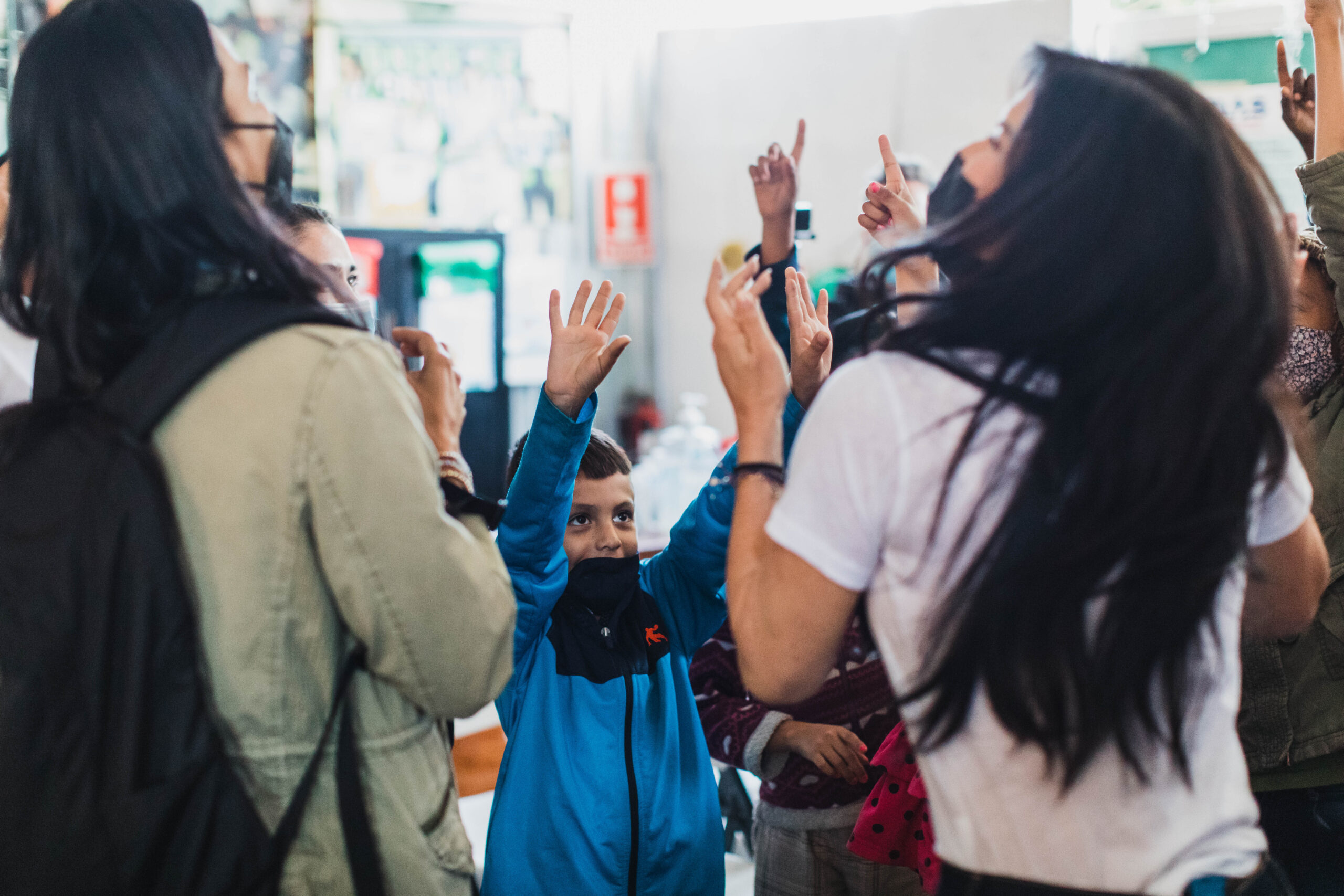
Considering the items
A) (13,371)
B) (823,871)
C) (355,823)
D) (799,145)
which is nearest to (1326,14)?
(799,145)

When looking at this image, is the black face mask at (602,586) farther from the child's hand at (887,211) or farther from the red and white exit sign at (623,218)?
the red and white exit sign at (623,218)

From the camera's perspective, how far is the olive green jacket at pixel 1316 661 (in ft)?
4.48

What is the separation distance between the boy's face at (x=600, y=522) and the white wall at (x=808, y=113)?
3188 millimetres

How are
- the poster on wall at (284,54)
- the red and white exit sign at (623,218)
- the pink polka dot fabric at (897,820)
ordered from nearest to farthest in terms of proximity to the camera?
the pink polka dot fabric at (897,820)
the poster on wall at (284,54)
the red and white exit sign at (623,218)

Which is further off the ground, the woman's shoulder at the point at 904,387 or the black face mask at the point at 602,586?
the woman's shoulder at the point at 904,387

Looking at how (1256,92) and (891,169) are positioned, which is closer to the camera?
(891,169)

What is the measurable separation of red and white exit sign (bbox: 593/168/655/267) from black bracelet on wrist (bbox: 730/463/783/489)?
13.4ft

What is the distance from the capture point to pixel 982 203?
82 centimetres

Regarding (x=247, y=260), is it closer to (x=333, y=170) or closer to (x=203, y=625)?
(x=203, y=625)

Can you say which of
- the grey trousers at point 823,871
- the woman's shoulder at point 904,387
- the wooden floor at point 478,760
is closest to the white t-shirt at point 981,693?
the woman's shoulder at point 904,387

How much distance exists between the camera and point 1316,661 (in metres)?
1.39

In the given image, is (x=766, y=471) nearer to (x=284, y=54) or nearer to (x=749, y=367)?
(x=749, y=367)

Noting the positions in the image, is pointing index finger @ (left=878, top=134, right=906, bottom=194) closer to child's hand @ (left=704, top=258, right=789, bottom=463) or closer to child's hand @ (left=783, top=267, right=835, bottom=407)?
child's hand @ (left=783, top=267, right=835, bottom=407)

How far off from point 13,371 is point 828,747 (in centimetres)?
118
